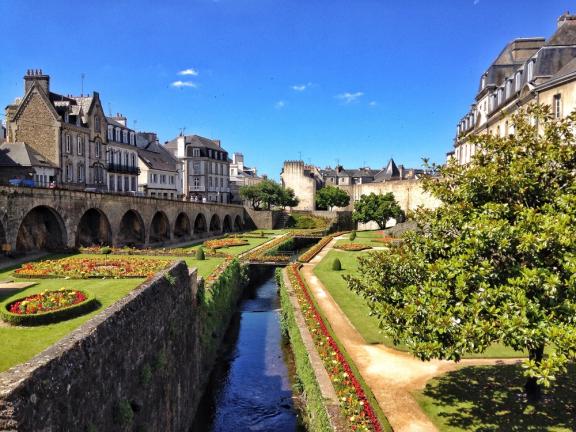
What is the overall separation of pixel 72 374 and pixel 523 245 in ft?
27.1

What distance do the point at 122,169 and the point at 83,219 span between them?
17.0 metres

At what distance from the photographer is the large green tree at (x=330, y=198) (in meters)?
87.2

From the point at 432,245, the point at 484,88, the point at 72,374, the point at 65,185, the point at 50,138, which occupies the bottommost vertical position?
the point at 72,374

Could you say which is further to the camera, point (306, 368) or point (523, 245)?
point (306, 368)

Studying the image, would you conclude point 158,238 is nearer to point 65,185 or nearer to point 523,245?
point 65,185

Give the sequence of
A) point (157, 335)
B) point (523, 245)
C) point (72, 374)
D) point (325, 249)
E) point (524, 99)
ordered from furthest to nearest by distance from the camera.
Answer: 1. point (325, 249)
2. point (524, 99)
3. point (157, 335)
4. point (523, 245)
5. point (72, 374)

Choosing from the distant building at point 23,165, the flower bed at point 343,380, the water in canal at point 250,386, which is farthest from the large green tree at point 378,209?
the flower bed at point 343,380

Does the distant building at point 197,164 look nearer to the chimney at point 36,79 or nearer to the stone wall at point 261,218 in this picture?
the stone wall at point 261,218

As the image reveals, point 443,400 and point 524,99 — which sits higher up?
point 524,99

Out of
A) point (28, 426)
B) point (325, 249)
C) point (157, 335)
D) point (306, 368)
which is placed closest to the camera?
point (28, 426)

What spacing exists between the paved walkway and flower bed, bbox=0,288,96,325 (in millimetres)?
9329

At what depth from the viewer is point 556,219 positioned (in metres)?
8.49

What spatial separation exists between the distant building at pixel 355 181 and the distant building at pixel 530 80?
62.9ft

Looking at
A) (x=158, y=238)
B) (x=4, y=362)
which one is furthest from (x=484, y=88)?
(x=4, y=362)
